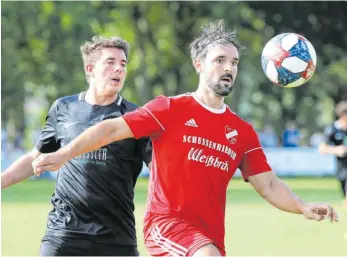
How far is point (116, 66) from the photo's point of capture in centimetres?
817

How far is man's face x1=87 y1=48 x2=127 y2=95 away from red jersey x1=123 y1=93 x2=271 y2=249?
104 centimetres

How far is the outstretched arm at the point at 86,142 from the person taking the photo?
650cm

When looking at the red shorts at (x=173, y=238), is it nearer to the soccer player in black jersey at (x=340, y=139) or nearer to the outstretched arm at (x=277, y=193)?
the outstretched arm at (x=277, y=193)

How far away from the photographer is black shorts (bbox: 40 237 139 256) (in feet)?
25.1

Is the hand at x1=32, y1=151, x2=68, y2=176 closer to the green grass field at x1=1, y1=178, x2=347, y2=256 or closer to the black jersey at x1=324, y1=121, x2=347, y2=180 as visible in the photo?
the green grass field at x1=1, y1=178, x2=347, y2=256

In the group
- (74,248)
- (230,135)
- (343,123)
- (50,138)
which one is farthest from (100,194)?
(343,123)

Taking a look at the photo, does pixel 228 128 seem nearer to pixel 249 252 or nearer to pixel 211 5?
pixel 249 252

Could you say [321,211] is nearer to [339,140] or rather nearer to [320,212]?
[320,212]

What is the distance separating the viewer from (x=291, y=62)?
28.0ft

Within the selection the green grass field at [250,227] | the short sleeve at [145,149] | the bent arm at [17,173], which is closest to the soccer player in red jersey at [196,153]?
the short sleeve at [145,149]

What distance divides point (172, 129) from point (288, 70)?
1883 millimetres

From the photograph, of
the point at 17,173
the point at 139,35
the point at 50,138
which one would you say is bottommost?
the point at 17,173

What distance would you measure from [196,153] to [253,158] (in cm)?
58

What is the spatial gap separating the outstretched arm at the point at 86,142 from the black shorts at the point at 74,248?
1.20 m
